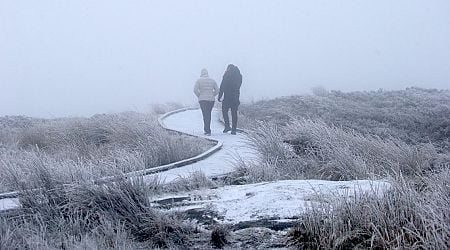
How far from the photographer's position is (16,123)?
24.6 meters

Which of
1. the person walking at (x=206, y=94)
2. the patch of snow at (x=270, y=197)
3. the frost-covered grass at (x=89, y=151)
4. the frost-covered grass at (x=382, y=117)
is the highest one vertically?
the person walking at (x=206, y=94)

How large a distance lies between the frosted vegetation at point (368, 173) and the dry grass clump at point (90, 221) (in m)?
1.43

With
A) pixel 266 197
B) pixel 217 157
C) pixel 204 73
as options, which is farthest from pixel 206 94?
pixel 266 197

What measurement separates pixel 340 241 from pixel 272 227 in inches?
42.2

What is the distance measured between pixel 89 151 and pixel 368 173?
22.7 ft

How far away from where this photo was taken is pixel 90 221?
5906mm

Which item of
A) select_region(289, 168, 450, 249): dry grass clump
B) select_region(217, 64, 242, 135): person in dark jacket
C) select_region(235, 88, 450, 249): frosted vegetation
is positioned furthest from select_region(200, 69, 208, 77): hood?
select_region(289, 168, 450, 249): dry grass clump

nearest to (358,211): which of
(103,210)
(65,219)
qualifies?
(103,210)

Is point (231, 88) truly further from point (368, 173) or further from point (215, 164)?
point (368, 173)

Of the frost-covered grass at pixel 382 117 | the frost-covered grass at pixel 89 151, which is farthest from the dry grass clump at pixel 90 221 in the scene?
the frost-covered grass at pixel 382 117

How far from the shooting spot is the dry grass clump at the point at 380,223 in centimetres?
431

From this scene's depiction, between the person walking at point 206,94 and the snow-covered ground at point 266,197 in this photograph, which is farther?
the person walking at point 206,94

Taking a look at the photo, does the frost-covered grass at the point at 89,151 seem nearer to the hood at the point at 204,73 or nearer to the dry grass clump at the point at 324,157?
the dry grass clump at the point at 324,157

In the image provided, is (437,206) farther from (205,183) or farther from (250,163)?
(250,163)
